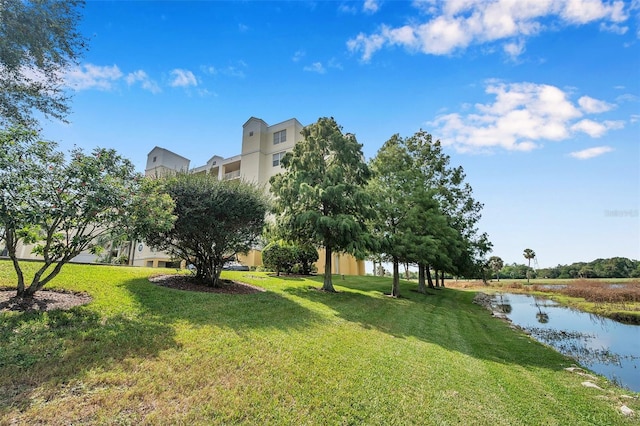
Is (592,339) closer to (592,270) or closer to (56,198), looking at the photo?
(56,198)

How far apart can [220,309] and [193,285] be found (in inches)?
144

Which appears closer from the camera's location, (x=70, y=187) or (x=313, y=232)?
(x=70, y=187)

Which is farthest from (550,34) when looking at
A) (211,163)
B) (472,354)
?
(211,163)

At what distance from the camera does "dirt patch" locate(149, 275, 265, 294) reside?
10799 mm

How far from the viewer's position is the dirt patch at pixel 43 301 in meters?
6.11

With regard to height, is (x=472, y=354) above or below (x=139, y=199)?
below

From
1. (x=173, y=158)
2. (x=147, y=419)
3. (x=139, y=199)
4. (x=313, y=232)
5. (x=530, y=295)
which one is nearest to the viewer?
(x=147, y=419)

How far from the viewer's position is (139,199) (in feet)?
24.8

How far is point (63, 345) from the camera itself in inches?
187

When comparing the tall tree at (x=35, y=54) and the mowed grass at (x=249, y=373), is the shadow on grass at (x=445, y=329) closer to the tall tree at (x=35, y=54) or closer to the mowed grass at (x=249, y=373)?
the mowed grass at (x=249, y=373)

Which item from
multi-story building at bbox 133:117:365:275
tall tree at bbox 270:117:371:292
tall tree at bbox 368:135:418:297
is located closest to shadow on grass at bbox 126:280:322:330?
tall tree at bbox 270:117:371:292

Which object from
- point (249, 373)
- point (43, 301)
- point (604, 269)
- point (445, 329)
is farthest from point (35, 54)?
point (604, 269)

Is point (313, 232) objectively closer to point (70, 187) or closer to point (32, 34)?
point (70, 187)

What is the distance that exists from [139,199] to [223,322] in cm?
379
